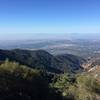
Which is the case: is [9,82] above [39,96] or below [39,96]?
above

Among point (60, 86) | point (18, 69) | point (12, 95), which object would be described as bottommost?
point (60, 86)

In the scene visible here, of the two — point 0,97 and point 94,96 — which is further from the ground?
point 0,97

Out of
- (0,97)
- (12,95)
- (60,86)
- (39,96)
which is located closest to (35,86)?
(39,96)

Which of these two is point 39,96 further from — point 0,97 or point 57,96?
point 0,97

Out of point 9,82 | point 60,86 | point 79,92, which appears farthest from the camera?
point 60,86

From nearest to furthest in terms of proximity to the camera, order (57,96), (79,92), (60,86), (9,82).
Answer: (9,82) → (57,96) → (79,92) → (60,86)

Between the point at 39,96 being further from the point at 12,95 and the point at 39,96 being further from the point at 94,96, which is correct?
the point at 94,96

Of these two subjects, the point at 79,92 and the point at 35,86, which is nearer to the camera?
the point at 35,86

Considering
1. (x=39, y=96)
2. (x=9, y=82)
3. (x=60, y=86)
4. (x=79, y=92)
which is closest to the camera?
(x=9, y=82)

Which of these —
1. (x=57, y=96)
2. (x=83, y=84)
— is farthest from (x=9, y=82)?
(x=83, y=84)
